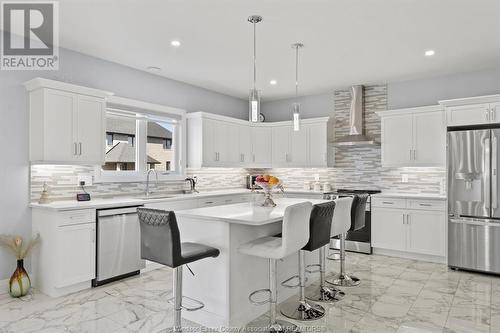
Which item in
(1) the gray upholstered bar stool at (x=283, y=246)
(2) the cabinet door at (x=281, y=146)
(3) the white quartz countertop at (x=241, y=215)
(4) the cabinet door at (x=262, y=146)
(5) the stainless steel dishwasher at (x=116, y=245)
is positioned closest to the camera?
(1) the gray upholstered bar stool at (x=283, y=246)

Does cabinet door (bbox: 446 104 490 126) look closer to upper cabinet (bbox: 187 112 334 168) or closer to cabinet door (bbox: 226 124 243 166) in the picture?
upper cabinet (bbox: 187 112 334 168)

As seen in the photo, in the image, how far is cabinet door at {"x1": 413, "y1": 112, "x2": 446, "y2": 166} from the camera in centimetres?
543

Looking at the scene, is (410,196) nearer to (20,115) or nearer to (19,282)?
(19,282)

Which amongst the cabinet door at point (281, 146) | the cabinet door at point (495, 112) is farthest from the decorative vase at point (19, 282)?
the cabinet door at point (495, 112)

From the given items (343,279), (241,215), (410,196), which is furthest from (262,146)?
(241,215)

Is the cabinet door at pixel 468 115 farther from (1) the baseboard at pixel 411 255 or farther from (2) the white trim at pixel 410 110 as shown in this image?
(1) the baseboard at pixel 411 255

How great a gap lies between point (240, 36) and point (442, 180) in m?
4.07

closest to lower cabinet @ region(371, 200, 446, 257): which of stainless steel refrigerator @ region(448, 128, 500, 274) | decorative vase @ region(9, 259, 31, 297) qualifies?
stainless steel refrigerator @ region(448, 128, 500, 274)

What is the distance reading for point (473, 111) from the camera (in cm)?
489

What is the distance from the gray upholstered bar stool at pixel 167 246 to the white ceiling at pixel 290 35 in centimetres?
204

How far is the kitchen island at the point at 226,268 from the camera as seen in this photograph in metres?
3.03

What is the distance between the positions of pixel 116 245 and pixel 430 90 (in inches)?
215

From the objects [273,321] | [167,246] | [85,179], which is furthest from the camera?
[85,179]

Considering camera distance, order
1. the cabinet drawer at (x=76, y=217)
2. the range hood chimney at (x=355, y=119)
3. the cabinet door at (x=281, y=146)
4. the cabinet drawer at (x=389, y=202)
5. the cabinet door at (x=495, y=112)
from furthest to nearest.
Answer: the cabinet door at (x=281, y=146) → the range hood chimney at (x=355, y=119) → the cabinet drawer at (x=389, y=202) → the cabinet door at (x=495, y=112) → the cabinet drawer at (x=76, y=217)
